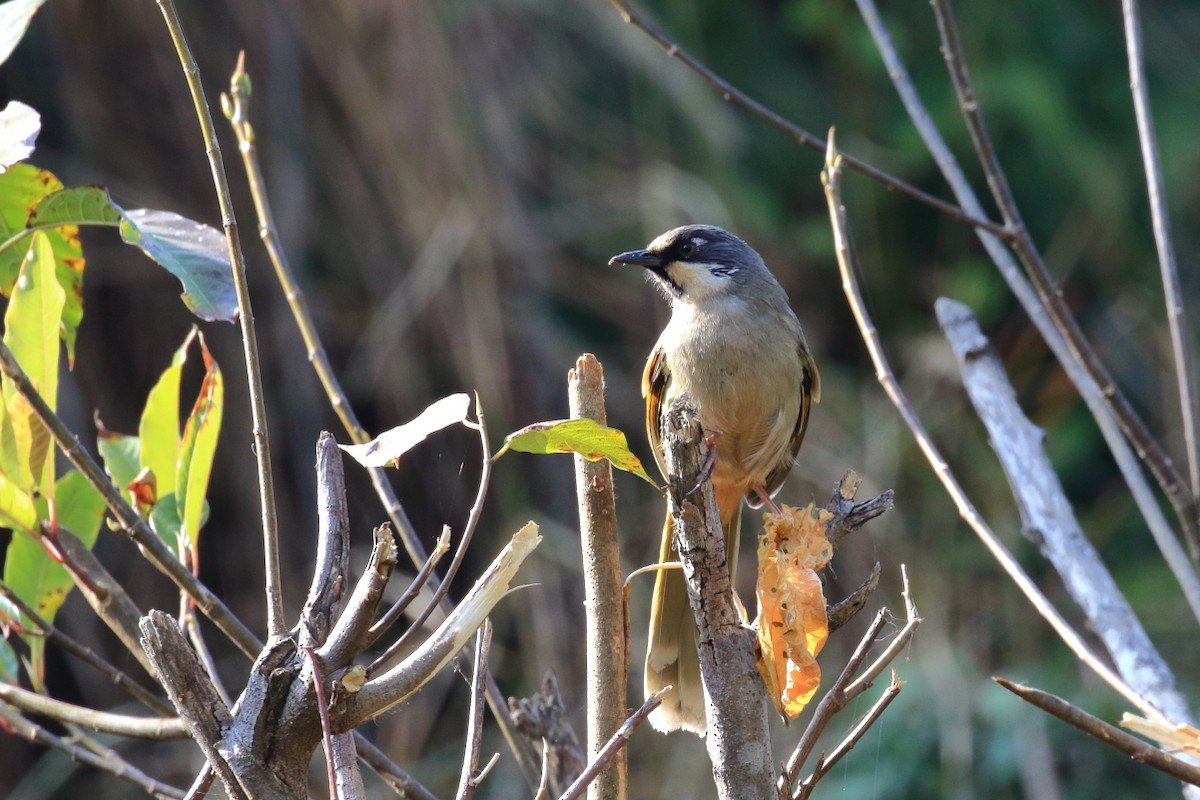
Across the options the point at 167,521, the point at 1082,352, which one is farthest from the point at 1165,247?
the point at 167,521

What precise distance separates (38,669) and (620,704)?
1.09m

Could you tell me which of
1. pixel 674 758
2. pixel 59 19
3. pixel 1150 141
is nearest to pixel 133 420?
pixel 59 19

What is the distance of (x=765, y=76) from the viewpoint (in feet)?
22.7

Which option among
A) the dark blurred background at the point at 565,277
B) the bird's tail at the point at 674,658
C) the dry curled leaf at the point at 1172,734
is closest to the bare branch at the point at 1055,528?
the bird's tail at the point at 674,658

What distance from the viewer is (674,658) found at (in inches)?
122

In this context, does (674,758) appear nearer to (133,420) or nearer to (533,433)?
(133,420)

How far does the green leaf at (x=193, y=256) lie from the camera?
76.7 inches

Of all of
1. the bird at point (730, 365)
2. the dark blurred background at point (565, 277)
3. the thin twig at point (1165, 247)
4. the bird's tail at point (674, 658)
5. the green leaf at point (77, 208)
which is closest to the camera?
the green leaf at point (77, 208)

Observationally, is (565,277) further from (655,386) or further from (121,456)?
(121,456)

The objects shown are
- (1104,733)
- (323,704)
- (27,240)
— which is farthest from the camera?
(27,240)

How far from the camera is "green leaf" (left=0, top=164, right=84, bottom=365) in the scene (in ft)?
6.91

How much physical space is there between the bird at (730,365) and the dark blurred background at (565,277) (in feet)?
6.27

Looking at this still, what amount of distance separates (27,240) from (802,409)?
2.51 m

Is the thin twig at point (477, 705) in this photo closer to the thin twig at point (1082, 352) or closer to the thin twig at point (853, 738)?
the thin twig at point (853, 738)
